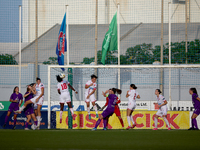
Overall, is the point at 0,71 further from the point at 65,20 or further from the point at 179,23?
the point at 179,23

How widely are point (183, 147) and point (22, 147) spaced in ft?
11.1

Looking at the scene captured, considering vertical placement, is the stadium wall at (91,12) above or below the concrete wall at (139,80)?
above

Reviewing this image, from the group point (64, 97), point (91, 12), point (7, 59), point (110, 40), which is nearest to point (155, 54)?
point (110, 40)

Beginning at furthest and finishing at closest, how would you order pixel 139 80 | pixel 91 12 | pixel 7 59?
pixel 7 59, pixel 139 80, pixel 91 12

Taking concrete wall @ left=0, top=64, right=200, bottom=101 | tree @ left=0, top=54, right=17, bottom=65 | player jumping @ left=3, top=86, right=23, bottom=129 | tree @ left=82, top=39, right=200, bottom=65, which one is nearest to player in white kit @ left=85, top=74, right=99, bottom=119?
concrete wall @ left=0, top=64, right=200, bottom=101

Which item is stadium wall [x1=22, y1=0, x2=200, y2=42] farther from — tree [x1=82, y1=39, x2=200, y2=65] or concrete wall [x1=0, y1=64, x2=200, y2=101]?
concrete wall [x1=0, y1=64, x2=200, y2=101]

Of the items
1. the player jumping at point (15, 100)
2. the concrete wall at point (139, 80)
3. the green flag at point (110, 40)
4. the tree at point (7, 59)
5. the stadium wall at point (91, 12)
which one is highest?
the stadium wall at point (91, 12)

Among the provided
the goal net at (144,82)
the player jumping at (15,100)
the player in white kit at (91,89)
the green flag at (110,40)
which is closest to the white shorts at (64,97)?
the player in white kit at (91,89)

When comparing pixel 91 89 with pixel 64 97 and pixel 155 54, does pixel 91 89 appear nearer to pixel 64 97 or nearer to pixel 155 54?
pixel 64 97

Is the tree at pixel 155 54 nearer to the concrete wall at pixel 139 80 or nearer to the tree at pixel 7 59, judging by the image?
the concrete wall at pixel 139 80

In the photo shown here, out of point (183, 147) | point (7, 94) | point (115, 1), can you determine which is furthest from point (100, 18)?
point (183, 147)

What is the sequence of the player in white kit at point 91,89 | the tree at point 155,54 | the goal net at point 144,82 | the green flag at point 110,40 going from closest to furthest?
the player in white kit at point 91,89
the green flag at point 110,40
the goal net at point 144,82
the tree at point 155,54

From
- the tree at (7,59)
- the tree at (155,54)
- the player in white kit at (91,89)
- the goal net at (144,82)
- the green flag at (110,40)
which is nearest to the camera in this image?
the player in white kit at (91,89)

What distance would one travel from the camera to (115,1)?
19.2 metres
